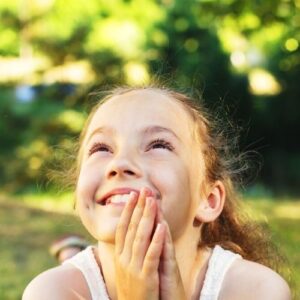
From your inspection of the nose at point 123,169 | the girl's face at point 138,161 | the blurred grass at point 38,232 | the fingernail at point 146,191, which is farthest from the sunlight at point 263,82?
the fingernail at point 146,191

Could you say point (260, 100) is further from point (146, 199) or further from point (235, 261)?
point (146, 199)

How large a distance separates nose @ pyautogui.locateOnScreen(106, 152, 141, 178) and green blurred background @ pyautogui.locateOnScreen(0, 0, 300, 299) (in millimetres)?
6220

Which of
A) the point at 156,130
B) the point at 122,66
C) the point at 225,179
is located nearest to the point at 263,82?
the point at 122,66

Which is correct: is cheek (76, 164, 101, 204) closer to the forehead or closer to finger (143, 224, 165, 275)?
the forehead

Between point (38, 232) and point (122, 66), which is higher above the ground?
point (122, 66)

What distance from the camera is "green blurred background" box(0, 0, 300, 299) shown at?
873 centimetres

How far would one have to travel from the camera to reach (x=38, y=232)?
5945 mm

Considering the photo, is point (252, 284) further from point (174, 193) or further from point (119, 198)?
point (119, 198)

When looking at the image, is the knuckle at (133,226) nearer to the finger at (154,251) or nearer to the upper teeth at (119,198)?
the finger at (154,251)

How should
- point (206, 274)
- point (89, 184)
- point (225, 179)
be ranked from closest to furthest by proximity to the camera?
point (89, 184) < point (206, 274) < point (225, 179)

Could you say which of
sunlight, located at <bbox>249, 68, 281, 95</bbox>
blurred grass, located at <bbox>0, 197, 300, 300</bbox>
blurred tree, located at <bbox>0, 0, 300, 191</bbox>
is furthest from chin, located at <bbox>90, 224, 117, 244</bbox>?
sunlight, located at <bbox>249, 68, 281, 95</bbox>

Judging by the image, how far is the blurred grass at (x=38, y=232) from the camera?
434 cm

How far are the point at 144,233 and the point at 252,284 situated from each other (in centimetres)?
52

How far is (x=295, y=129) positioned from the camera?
9.34 meters
